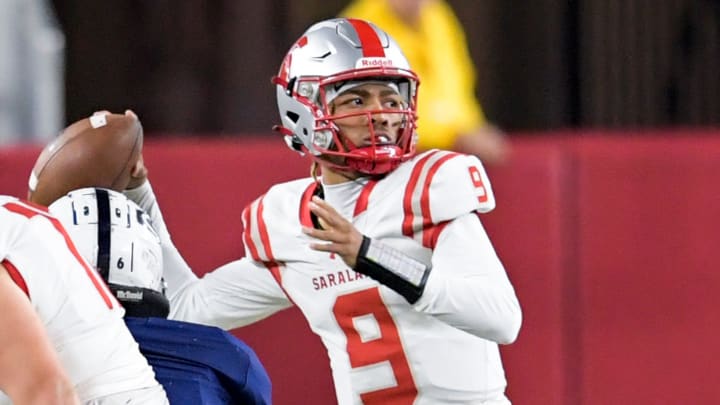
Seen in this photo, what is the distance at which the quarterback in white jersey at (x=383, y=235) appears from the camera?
9.02 feet

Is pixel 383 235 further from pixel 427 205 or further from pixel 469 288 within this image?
pixel 469 288

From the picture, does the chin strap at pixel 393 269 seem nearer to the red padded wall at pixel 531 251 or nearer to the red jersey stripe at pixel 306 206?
the red jersey stripe at pixel 306 206

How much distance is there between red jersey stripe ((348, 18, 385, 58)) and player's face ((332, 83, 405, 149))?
0.05 m

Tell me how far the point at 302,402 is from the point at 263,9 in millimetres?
2262

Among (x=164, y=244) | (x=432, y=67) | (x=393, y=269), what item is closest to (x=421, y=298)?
(x=393, y=269)

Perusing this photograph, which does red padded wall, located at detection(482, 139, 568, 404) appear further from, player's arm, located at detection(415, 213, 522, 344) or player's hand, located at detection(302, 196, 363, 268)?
player's hand, located at detection(302, 196, 363, 268)

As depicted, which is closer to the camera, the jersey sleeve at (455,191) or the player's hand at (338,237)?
the player's hand at (338,237)

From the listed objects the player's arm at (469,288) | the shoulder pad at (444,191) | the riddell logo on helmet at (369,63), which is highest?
the riddell logo on helmet at (369,63)

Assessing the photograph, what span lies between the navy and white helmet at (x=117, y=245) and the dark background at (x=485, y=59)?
244 cm

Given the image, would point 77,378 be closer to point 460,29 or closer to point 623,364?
point 623,364

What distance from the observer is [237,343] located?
2691 mm

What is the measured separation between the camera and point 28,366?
2162 mm

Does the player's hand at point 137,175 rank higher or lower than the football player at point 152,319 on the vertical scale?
higher

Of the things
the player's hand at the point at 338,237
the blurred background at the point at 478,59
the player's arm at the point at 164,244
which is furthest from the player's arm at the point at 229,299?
the blurred background at the point at 478,59
